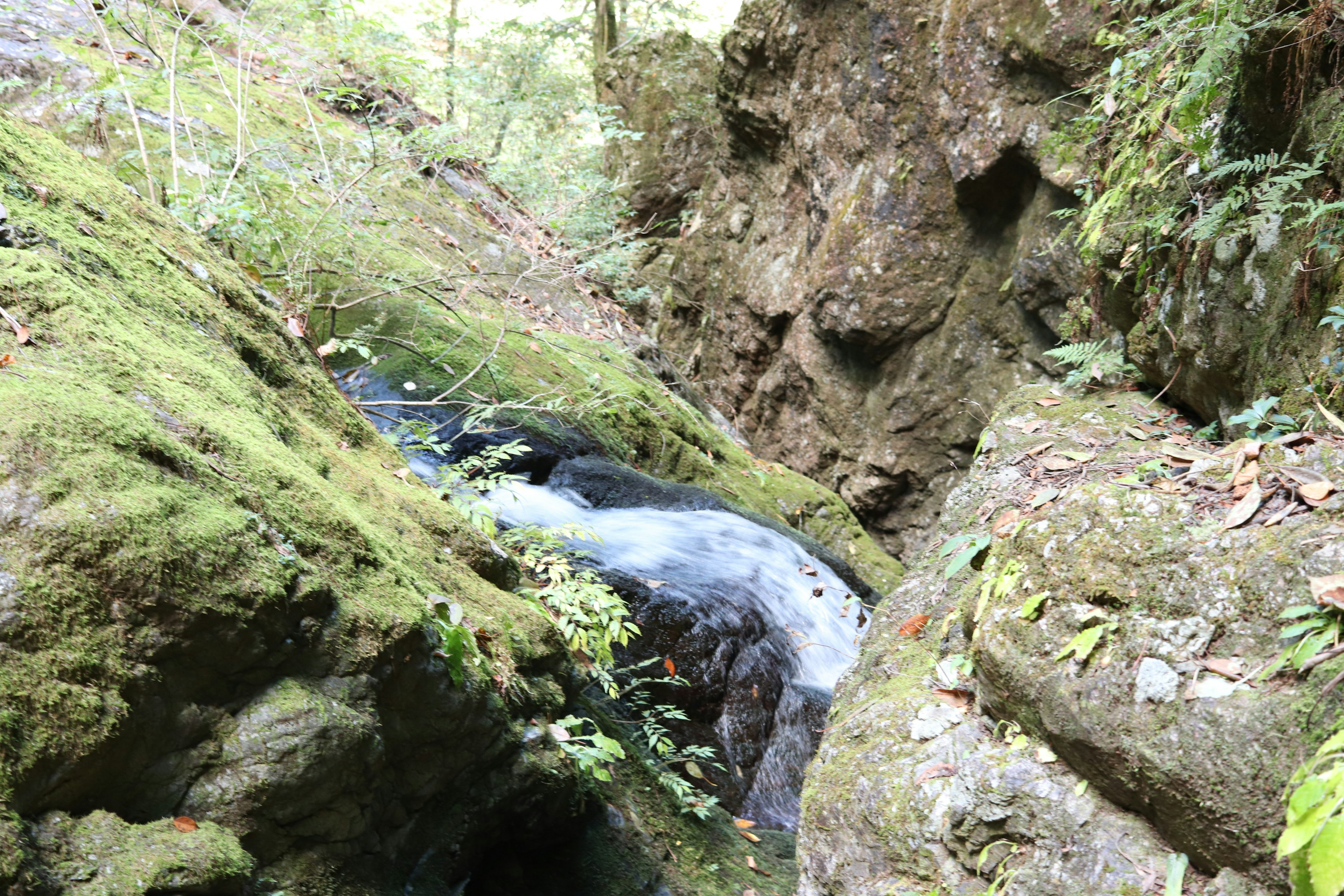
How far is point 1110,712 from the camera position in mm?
2039

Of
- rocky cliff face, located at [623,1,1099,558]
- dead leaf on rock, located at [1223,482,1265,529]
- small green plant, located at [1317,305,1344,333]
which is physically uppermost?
rocky cliff face, located at [623,1,1099,558]

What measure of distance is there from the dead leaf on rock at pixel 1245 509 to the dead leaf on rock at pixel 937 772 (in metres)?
1.01

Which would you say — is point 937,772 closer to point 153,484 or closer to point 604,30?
point 153,484

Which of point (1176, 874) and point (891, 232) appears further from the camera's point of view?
point (891, 232)

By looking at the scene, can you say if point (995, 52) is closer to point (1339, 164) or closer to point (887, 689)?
point (1339, 164)

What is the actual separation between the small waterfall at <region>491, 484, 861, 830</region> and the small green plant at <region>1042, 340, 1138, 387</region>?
2149 millimetres

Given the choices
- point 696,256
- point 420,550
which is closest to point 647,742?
point 420,550

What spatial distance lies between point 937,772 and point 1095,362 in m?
3.54

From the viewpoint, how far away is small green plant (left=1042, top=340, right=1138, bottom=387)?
193 inches

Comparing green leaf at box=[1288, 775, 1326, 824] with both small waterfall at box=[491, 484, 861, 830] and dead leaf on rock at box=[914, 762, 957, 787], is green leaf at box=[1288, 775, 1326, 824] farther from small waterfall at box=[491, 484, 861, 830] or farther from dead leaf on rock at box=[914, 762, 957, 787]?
small waterfall at box=[491, 484, 861, 830]

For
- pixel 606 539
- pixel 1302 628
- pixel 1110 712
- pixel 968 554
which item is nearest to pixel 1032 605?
pixel 1110 712

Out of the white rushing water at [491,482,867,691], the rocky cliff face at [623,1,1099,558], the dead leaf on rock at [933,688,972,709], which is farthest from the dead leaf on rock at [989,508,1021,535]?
the rocky cliff face at [623,1,1099,558]

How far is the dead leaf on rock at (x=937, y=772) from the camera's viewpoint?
243 centimetres

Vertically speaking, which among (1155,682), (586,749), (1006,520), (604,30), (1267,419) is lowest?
(586,749)
